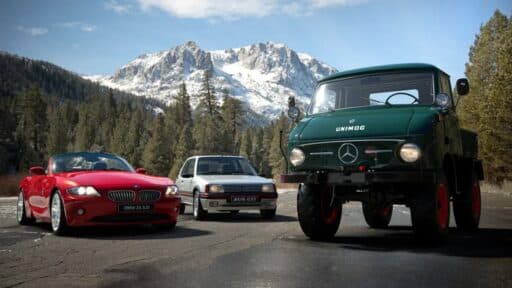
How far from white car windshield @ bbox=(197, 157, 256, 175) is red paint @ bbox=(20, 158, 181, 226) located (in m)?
4.02

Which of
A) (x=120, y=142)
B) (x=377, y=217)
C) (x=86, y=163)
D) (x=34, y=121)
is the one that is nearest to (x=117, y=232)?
(x=86, y=163)

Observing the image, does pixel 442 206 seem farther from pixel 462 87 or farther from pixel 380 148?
pixel 462 87

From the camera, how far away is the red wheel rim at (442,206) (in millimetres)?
7324

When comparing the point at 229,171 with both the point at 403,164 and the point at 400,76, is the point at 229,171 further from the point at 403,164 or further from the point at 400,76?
the point at 403,164

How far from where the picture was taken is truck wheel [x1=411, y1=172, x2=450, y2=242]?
→ 7.07m

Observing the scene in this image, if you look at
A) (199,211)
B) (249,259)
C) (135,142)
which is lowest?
(249,259)

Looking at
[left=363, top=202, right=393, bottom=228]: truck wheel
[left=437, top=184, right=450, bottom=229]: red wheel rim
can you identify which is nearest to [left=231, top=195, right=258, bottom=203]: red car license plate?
[left=363, top=202, right=393, bottom=228]: truck wheel

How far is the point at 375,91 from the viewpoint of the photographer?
335 inches

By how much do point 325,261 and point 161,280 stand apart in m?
1.92

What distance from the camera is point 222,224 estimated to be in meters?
11.5

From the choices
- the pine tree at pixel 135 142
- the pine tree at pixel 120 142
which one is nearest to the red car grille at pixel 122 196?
the pine tree at pixel 135 142

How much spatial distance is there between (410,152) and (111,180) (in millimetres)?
4886

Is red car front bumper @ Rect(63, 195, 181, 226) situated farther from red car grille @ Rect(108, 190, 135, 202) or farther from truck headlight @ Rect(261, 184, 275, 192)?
truck headlight @ Rect(261, 184, 275, 192)

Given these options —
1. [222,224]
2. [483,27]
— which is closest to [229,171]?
[222,224]
